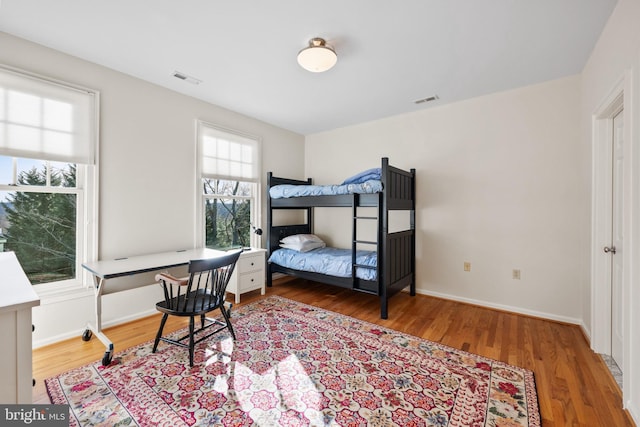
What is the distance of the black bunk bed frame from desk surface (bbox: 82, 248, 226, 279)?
1.20 m

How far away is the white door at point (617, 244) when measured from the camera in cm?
198

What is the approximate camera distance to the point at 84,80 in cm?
242

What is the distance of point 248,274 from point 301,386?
1800 millimetres

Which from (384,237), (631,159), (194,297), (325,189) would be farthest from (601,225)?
(194,297)

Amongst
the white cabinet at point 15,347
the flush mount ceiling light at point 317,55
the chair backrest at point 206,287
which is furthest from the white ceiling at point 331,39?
the white cabinet at point 15,347

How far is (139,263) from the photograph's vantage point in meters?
2.33

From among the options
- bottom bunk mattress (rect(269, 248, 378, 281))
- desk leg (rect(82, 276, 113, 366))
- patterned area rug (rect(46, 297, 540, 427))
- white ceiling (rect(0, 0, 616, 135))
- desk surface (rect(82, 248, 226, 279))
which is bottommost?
patterned area rug (rect(46, 297, 540, 427))

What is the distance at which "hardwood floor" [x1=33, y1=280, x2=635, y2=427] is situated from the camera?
1.58m

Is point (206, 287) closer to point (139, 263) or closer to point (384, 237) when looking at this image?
point (139, 263)

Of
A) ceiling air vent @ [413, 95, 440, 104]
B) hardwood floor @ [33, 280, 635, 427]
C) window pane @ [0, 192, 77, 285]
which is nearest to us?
hardwood floor @ [33, 280, 635, 427]

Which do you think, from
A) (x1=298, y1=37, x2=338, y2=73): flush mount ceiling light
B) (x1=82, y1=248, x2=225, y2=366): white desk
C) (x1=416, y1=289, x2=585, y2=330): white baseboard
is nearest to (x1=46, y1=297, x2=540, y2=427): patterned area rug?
(x1=82, y1=248, x2=225, y2=366): white desk

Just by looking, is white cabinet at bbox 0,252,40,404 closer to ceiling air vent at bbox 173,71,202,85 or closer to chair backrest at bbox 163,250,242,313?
chair backrest at bbox 163,250,242,313

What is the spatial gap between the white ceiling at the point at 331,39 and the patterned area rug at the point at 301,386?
2.46 meters

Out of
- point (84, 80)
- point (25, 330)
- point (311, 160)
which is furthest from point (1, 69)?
point (311, 160)
